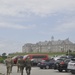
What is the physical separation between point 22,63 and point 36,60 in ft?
78.4

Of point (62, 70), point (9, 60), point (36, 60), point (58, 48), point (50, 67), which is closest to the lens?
point (9, 60)

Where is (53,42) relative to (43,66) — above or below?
above

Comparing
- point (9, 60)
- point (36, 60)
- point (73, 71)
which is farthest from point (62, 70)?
point (36, 60)

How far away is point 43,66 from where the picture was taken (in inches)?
1622

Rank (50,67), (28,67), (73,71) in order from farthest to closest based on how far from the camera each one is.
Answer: (50,67)
(73,71)
(28,67)

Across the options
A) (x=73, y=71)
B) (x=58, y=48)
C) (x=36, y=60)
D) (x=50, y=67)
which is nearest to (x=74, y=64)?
→ (x=73, y=71)

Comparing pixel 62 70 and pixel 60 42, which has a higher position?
pixel 60 42

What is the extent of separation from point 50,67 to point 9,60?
1535cm

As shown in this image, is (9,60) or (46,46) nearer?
(9,60)

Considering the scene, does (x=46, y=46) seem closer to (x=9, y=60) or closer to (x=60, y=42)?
(x=60, y=42)

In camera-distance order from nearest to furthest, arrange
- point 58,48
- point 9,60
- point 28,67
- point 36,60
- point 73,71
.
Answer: point 28,67 < point 9,60 < point 73,71 < point 36,60 < point 58,48

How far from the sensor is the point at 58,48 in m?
185

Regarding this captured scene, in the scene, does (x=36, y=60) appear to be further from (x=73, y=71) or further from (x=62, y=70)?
(x=73, y=71)

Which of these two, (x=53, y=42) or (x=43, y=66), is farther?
(x=53, y=42)
